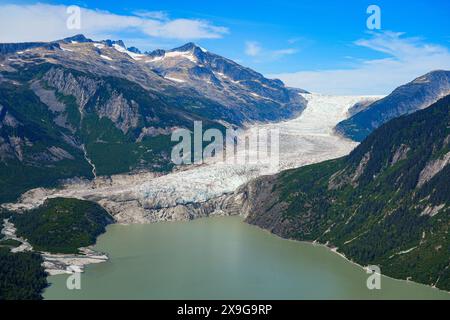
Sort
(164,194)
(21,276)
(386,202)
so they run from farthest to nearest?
(164,194) < (386,202) < (21,276)

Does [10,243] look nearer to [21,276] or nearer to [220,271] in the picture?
[21,276]

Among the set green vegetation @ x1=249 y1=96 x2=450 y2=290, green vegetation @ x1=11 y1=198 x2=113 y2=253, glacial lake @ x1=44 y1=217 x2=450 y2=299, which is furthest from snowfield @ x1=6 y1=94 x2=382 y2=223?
glacial lake @ x1=44 y1=217 x2=450 y2=299

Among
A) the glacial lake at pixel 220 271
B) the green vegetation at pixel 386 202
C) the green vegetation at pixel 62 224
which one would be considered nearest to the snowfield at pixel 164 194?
the green vegetation at pixel 62 224

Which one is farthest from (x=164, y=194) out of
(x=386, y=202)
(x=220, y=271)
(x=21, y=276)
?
(x=21, y=276)

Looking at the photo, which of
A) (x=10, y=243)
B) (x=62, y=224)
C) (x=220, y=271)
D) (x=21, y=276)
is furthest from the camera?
(x=62, y=224)

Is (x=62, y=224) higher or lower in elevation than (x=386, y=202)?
lower

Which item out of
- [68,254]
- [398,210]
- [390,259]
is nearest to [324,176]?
[398,210]

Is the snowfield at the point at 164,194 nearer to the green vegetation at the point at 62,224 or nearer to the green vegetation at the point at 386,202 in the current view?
the green vegetation at the point at 62,224
